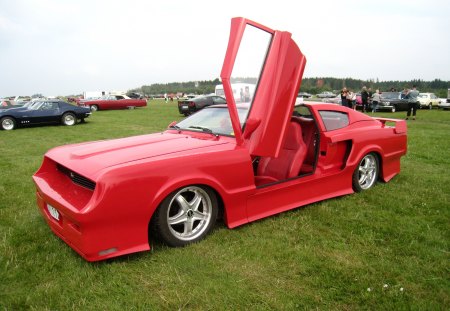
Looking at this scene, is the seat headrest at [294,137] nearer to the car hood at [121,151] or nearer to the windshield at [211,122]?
the windshield at [211,122]

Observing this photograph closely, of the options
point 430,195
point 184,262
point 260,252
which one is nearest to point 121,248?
point 184,262

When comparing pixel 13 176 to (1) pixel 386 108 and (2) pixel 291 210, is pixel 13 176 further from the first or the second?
(1) pixel 386 108

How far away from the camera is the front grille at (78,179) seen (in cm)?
289

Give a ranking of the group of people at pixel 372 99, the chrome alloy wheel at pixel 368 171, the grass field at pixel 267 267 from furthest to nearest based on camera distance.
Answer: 1. the group of people at pixel 372 99
2. the chrome alloy wheel at pixel 368 171
3. the grass field at pixel 267 267

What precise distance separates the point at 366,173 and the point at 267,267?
2648 mm

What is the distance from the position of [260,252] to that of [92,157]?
1.71 meters

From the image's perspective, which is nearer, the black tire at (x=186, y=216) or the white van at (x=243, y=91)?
the black tire at (x=186, y=216)

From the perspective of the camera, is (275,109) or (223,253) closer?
(223,253)

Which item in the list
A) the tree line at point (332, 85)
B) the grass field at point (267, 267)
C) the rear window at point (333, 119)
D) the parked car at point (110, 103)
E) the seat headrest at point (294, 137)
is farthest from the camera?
the tree line at point (332, 85)

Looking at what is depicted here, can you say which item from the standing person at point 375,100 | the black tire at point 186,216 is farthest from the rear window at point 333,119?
the standing person at point 375,100

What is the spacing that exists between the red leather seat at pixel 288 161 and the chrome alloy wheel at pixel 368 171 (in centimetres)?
105

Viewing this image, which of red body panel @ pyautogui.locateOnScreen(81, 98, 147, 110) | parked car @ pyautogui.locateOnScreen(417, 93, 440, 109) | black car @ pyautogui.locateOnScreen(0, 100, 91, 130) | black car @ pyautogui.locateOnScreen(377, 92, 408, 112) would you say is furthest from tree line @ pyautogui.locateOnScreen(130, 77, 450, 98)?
black car @ pyautogui.locateOnScreen(0, 100, 91, 130)

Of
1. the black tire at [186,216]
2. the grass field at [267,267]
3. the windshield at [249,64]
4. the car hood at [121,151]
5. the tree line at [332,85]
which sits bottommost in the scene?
the grass field at [267,267]

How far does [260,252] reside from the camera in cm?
305
